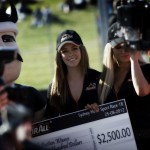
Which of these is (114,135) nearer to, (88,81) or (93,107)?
(93,107)

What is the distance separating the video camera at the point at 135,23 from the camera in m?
3.82

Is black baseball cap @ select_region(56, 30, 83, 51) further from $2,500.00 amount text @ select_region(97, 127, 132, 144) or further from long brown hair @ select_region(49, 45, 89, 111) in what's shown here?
$2,500.00 amount text @ select_region(97, 127, 132, 144)

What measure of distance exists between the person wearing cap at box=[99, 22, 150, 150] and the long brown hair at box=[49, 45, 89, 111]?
197 millimetres

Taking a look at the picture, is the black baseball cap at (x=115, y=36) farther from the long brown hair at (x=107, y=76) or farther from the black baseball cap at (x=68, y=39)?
the black baseball cap at (x=68, y=39)

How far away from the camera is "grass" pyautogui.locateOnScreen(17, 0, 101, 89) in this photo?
44.8 ft

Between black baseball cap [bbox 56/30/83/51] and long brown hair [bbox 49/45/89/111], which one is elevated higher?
black baseball cap [bbox 56/30/83/51]

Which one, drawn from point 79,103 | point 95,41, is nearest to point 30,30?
point 95,41

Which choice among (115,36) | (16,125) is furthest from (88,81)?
(16,125)

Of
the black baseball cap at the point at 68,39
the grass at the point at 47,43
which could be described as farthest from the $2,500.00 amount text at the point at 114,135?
the grass at the point at 47,43

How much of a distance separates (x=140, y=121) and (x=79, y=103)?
0.54 meters

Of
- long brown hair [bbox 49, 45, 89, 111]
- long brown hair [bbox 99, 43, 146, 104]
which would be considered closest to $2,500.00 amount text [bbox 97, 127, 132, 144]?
long brown hair [bbox 99, 43, 146, 104]

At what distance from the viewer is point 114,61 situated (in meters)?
4.61

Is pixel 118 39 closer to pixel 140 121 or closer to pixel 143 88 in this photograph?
pixel 143 88

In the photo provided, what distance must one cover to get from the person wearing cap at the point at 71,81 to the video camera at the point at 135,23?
0.84 meters
